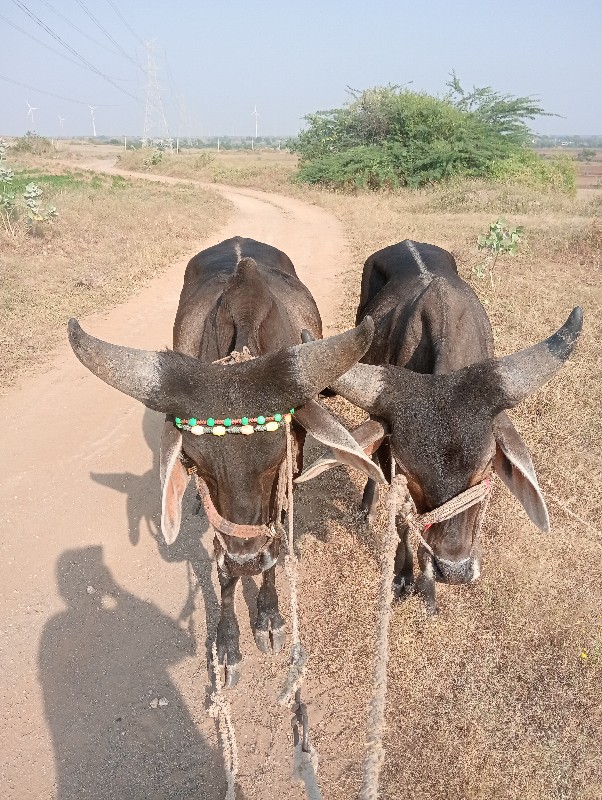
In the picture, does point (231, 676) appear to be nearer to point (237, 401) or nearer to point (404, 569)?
point (404, 569)

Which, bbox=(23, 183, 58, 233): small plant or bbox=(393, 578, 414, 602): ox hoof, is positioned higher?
bbox=(23, 183, 58, 233): small plant

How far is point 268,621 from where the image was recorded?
4.27 m

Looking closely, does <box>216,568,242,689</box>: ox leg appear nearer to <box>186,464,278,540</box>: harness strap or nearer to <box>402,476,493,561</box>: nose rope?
<box>186,464,278,540</box>: harness strap

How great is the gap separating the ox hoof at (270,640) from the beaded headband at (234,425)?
1898mm

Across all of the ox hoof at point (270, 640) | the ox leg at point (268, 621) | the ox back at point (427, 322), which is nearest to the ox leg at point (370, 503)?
the ox back at point (427, 322)

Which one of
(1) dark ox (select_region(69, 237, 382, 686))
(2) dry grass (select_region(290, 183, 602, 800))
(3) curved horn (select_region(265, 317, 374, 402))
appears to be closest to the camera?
(3) curved horn (select_region(265, 317, 374, 402))

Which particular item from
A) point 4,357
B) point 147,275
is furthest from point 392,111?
point 4,357

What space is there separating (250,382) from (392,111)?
102ft

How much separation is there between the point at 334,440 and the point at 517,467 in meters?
0.96

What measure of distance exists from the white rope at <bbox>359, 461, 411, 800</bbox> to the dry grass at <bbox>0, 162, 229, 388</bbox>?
6.49 meters

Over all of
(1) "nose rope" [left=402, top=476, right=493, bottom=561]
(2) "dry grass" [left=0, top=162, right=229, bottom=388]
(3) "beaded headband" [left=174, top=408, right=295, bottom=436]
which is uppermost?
(3) "beaded headband" [left=174, top=408, right=295, bottom=436]

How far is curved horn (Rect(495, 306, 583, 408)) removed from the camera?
10.2 feet

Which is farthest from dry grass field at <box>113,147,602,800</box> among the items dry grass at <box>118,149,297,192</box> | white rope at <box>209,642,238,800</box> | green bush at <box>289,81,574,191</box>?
dry grass at <box>118,149,297,192</box>

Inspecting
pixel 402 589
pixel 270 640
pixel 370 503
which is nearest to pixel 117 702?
pixel 270 640
